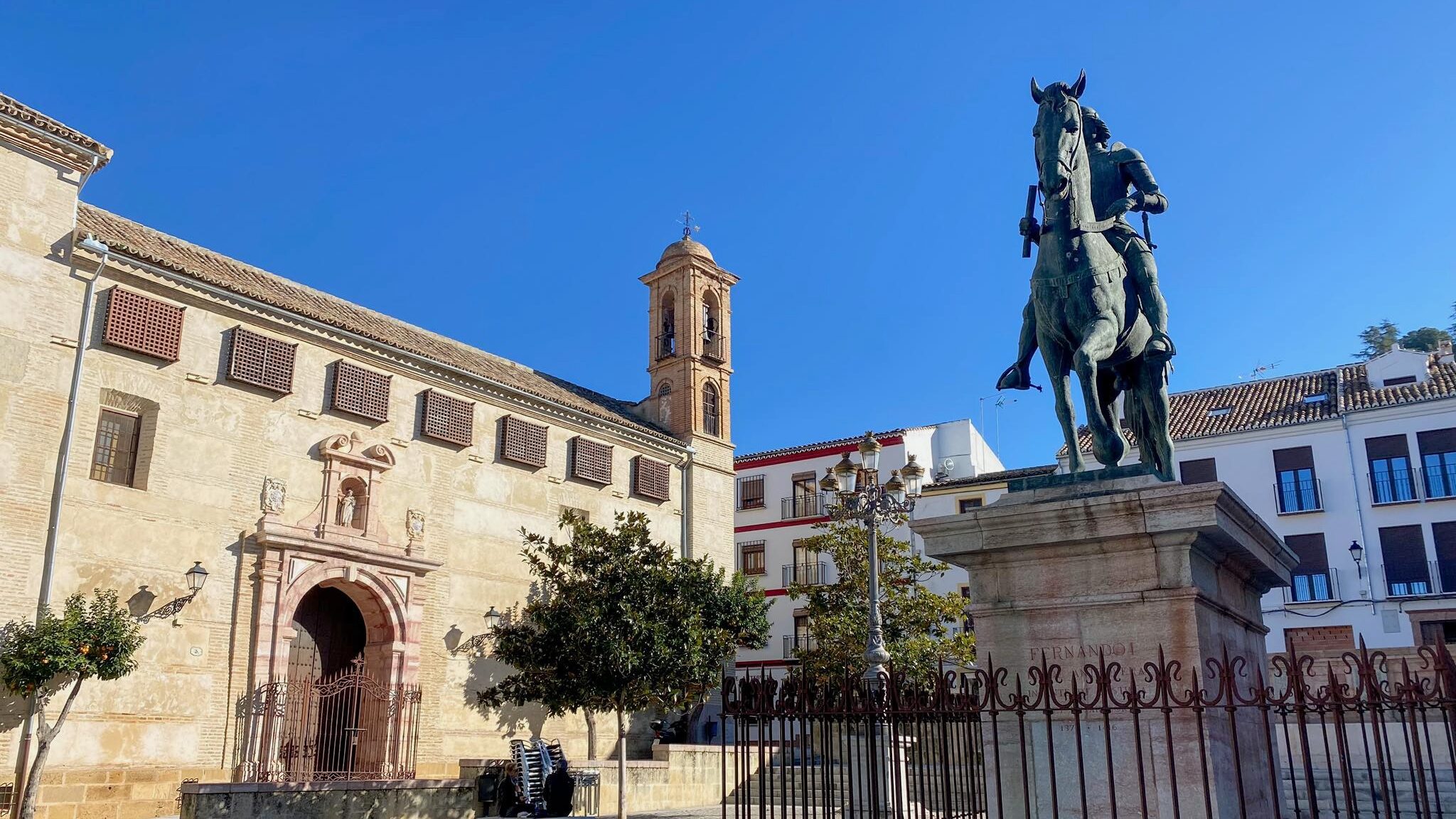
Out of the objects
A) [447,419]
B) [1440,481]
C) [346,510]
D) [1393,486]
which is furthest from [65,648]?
[1440,481]

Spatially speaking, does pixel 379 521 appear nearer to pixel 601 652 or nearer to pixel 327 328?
pixel 327 328

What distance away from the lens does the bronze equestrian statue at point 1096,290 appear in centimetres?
614

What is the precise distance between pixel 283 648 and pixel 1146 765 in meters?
16.7

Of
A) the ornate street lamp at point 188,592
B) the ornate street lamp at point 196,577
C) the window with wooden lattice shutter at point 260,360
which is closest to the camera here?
the ornate street lamp at point 188,592

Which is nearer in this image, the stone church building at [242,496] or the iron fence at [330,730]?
the stone church building at [242,496]

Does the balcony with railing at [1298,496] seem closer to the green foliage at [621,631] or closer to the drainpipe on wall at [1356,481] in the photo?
the drainpipe on wall at [1356,481]

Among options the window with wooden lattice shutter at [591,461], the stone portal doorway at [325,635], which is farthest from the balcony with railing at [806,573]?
the stone portal doorway at [325,635]

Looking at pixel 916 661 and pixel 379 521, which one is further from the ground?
pixel 379 521

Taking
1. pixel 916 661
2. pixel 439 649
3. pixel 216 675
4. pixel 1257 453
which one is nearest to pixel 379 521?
pixel 439 649

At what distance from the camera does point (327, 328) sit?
20625mm

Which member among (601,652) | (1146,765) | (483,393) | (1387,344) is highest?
(1387,344)

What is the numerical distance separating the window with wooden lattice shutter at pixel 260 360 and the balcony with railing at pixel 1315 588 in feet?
80.8

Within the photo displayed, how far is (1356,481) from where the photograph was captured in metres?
29.7

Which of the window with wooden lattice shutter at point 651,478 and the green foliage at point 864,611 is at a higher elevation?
the window with wooden lattice shutter at point 651,478
